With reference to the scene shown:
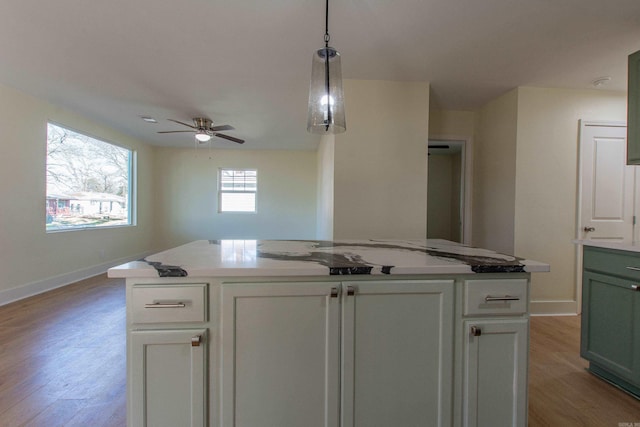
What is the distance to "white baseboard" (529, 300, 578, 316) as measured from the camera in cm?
300

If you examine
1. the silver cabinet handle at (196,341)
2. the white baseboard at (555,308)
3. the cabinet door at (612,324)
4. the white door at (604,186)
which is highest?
the white door at (604,186)

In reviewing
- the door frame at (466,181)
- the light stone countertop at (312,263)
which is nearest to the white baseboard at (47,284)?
the light stone countertop at (312,263)

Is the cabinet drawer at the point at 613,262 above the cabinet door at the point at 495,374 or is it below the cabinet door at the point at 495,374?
above

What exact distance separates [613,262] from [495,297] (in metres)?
1.27

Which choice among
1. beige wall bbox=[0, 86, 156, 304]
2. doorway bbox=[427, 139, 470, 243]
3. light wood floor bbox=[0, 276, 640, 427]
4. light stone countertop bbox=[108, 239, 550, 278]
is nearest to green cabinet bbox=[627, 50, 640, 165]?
light wood floor bbox=[0, 276, 640, 427]

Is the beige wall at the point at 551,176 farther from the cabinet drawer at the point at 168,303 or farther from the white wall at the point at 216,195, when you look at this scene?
the white wall at the point at 216,195

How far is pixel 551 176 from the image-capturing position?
3.00 meters

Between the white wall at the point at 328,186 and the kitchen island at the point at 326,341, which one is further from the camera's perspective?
the white wall at the point at 328,186

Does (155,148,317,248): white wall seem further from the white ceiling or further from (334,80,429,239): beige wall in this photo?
(334,80,429,239): beige wall

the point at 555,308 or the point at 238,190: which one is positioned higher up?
the point at 238,190

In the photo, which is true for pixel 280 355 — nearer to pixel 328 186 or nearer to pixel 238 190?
pixel 328 186

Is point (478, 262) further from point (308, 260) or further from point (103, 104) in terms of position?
point (103, 104)

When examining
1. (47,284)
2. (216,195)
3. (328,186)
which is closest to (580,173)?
(328,186)

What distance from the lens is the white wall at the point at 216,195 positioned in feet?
20.4
